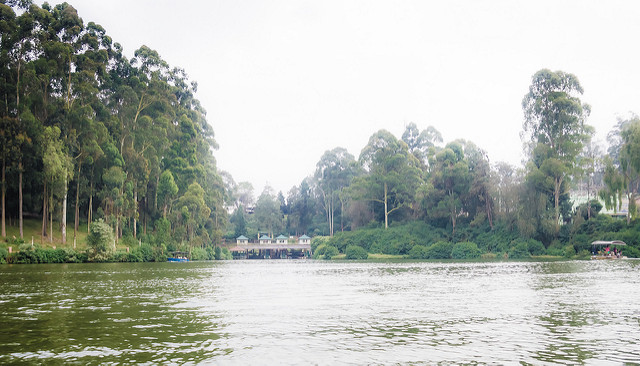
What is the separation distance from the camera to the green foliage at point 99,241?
51.2 meters

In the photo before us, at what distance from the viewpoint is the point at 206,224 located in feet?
266

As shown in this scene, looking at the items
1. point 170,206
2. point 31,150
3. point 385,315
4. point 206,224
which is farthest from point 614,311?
point 206,224

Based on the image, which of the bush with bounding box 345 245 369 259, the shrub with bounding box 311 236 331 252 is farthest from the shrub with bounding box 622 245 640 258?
the shrub with bounding box 311 236 331 252

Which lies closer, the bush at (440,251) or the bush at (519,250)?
the bush at (519,250)

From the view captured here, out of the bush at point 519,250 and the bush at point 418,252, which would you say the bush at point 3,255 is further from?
the bush at point 519,250

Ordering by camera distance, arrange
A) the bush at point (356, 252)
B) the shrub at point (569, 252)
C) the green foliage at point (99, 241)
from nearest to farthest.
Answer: the green foliage at point (99, 241) < the shrub at point (569, 252) < the bush at point (356, 252)

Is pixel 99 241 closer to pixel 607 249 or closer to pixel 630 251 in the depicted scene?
pixel 607 249

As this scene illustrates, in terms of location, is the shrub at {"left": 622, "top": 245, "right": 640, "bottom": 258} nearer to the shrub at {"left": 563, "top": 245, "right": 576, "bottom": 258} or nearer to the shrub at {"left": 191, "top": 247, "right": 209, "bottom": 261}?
the shrub at {"left": 563, "top": 245, "right": 576, "bottom": 258}

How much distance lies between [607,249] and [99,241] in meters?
49.5

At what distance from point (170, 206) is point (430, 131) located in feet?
193

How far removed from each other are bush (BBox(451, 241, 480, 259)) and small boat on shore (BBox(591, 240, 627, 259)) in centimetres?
1412

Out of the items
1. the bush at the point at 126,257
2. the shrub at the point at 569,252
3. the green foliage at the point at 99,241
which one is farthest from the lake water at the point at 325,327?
the shrub at the point at 569,252

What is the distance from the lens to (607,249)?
54.2m

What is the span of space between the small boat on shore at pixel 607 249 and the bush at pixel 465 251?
1412 cm
